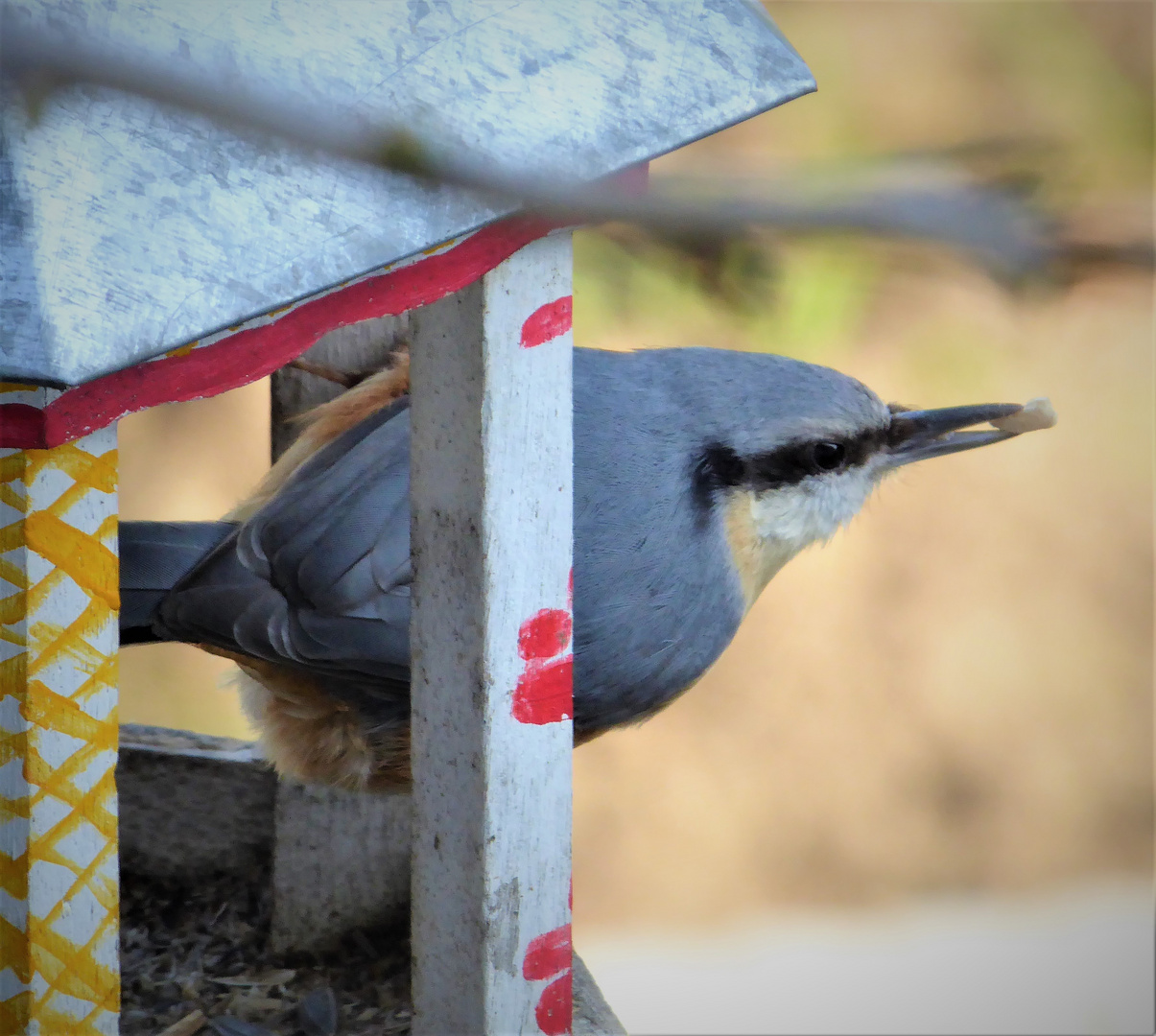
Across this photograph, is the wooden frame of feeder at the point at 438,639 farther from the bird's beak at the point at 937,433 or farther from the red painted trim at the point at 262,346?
the bird's beak at the point at 937,433

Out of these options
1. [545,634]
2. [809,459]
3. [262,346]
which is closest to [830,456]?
[809,459]

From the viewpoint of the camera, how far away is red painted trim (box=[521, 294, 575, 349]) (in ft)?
2.94

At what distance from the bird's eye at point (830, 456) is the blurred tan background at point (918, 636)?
4.35 feet

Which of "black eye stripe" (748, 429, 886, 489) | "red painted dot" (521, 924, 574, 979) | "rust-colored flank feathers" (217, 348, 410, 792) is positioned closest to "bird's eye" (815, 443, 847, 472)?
"black eye stripe" (748, 429, 886, 489)

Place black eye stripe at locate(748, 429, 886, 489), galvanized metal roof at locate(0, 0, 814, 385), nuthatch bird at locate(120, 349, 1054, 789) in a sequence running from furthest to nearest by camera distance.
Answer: black eye stripe at locate(748, 429, 886, 489) < nuthatch bird at locate(120, 349, 1054, 789) < galvanized metal roof at locate(0, 0, 814, 385)

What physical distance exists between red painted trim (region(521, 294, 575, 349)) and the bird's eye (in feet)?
1.43

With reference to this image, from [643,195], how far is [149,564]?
36.7 inches

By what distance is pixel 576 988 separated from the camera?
1.25 meters

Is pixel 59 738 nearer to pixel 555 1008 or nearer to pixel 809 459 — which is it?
pixel 555 1008

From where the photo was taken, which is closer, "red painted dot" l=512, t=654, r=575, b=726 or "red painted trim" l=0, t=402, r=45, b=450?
"red painted trim" l=0, t=402, r=45, b=450

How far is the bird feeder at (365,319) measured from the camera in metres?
0.60

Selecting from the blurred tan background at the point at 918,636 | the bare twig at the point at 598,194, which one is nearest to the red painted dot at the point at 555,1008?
the bare twig at the point at 598,194

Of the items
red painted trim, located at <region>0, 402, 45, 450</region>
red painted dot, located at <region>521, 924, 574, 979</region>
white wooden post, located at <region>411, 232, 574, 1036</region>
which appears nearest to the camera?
red painted trim, located at <region>0, 402, 45, 450</region>

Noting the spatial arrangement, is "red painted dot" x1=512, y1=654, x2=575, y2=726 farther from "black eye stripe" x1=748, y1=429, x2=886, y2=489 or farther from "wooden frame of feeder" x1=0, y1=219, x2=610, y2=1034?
"black eye stripe" x1=748, y1=429, x2=886, y2=489
